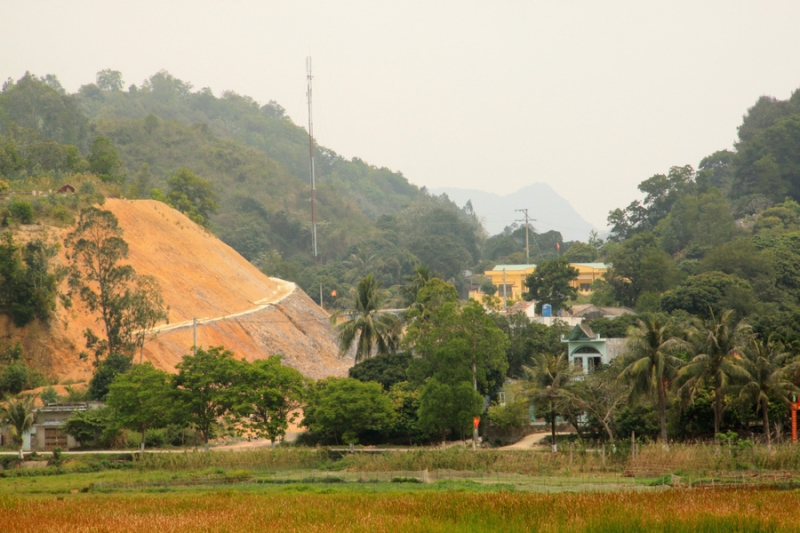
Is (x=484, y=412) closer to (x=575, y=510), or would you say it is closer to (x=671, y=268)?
(x=575, y=510)

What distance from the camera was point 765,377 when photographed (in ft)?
142

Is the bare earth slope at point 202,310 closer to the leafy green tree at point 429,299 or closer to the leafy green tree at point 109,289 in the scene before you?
the leafy green tree at point 109,289

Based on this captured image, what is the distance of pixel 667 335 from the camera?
151 ft

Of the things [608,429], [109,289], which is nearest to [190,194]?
[109,289]

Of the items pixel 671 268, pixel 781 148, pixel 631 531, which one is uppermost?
pixel 781 148

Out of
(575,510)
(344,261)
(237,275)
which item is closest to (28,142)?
(237,275)

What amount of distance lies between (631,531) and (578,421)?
23.9 metres

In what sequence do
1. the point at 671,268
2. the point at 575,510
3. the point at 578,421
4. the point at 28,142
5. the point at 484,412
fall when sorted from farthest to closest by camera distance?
the point at 28,142 → the point at 671,268 → the point at 484,412 → the point at 578,421 → the point at 575,510

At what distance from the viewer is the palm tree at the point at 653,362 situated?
4462 centimetres

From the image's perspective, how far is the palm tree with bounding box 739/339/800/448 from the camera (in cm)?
4281

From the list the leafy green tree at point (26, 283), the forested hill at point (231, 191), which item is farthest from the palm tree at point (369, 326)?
the forested hill at point (231, 191)

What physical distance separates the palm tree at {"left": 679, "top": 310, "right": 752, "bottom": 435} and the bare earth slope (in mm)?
36522

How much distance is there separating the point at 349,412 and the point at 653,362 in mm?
15248

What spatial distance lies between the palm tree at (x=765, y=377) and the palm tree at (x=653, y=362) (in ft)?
10.2
